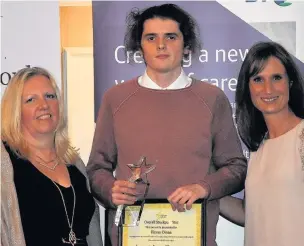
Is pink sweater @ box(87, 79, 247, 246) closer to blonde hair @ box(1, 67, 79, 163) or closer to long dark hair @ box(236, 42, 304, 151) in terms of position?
long dark hair @ box(236, 42, 304, 151)

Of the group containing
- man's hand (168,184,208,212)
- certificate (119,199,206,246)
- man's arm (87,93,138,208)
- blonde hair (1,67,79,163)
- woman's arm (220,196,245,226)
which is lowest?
Answer: woman's arm (220,196,245,226)

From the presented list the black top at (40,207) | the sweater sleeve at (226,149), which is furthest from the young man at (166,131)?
the black top at (40,207)

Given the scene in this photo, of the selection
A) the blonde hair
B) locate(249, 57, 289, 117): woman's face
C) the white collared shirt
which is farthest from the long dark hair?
the blonde hair

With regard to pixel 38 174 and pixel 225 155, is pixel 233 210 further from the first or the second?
pixel 38 174

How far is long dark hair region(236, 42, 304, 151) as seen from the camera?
2.65 meters

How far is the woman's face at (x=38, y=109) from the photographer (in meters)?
2.49

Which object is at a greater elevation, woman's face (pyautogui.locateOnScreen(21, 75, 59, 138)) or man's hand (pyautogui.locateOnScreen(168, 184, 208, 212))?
woman's face (pyautogui.locateOnScreen(21, 75, 59, 138))

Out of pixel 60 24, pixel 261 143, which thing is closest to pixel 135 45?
pixel 60 24

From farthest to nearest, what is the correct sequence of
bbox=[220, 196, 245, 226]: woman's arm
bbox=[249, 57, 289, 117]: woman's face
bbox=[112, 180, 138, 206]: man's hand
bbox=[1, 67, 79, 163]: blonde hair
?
bbox=[220, 196, 245, 226]: woman's arm < bbox=[249, 57, 289, 117]: woman's face < bbox=[1, 67, 79, 163]: blonde hair < bbox=[112, 180, 138, 206]: man's hand

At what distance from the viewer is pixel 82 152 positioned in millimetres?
3383

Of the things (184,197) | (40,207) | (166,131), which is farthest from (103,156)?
(184,197)

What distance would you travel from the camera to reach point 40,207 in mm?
2412

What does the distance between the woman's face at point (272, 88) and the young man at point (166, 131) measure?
0.19 metres

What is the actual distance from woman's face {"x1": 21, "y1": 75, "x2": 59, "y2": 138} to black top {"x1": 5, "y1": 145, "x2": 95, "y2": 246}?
0.52 feet
